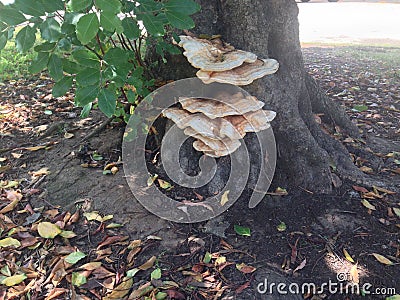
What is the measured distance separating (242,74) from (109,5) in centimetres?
85

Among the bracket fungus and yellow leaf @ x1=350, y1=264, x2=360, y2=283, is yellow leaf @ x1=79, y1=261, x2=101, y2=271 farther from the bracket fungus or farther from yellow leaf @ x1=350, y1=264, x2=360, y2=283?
yellow leaf @ x1=350, y1=264, x2=360, y2=283

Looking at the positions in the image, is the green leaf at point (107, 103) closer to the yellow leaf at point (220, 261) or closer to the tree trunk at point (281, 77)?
the tree trunk at point (281, 77)

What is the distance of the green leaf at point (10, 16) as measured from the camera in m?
1.79

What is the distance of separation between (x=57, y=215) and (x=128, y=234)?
0.52 metres

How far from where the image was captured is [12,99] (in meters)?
4.23

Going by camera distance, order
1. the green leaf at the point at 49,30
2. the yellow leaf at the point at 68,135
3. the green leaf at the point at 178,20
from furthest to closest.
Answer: the yellow leaf at the point at 68,135
the green leaf at the point at 178,20
the green leaf at the point at 49,30

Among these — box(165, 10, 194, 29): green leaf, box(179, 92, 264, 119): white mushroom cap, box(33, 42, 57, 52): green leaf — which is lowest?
box(179, 92, 264, 119): white mushroom cap

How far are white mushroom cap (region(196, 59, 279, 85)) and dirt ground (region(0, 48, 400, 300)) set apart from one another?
808mm

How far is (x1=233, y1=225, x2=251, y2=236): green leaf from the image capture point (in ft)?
7.54

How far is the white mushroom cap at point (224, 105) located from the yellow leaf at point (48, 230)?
1081 mm

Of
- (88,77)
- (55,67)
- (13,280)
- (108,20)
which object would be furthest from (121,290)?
(108,20)

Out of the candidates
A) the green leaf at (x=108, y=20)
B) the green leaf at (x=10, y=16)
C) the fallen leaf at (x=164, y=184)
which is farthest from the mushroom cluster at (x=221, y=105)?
the green leaf at (x=10, y=16)

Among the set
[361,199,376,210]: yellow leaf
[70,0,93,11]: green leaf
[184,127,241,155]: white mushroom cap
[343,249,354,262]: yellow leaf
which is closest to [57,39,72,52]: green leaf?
[70,0,93,11]: green leaf

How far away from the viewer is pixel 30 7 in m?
1.79
